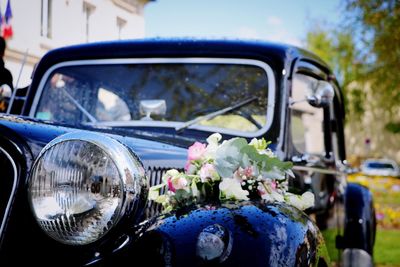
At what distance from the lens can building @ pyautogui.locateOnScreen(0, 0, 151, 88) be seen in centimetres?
236

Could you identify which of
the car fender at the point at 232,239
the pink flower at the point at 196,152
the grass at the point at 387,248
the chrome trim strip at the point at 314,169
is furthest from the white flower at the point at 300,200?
the grass at the point at 387,248

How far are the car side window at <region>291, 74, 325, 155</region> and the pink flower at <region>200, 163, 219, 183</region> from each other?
38.0 inches

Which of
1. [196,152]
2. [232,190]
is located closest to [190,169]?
[196,152]

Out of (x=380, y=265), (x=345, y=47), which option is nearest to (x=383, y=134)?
(x=345, y=47)

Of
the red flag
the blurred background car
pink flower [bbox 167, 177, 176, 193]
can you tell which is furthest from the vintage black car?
the blurred background car

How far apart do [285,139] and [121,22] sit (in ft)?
3.64

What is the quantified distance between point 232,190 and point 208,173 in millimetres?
93

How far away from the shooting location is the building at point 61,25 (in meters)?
2.36

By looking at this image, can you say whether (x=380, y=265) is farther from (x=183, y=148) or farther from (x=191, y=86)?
(x=183, y=148)

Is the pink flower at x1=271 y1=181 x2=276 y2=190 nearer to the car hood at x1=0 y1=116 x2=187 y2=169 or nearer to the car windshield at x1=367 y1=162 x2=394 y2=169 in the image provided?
the car hood at x1=0 y1=116 x2=187 y2=169

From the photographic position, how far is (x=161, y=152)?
82.5 inches

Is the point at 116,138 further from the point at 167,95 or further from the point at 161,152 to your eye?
the point at 167,95

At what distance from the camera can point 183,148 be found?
227 centimetres

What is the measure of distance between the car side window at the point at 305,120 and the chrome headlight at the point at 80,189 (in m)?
1.33
